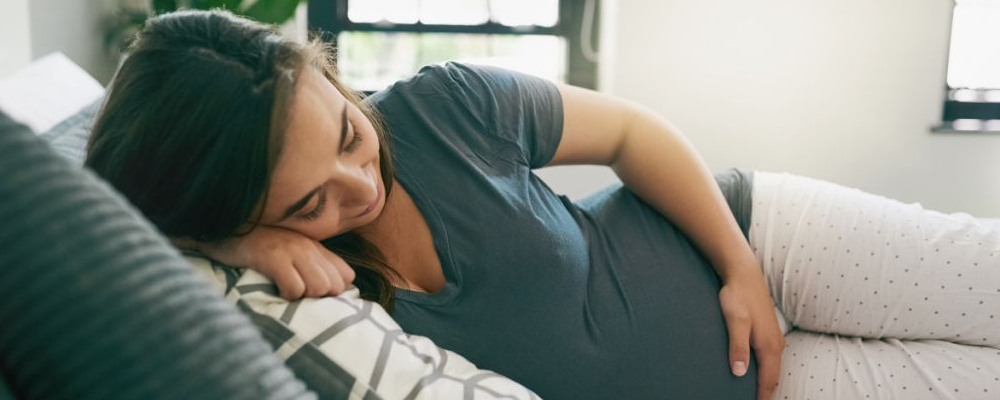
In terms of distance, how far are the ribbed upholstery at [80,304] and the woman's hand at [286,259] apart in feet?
1.09

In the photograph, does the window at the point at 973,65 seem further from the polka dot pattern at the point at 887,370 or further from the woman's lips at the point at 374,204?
the woman's lips at the point at 374,204

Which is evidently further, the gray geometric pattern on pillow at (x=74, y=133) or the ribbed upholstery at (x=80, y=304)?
the gray geometric pattern on pillow at (x=74, y=133)

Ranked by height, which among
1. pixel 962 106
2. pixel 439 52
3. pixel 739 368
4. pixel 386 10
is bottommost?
pixel 739 368

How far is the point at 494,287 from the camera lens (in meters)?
0.86

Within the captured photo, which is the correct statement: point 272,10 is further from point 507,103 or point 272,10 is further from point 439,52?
point 507,103

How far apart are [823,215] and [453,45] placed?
181 cm

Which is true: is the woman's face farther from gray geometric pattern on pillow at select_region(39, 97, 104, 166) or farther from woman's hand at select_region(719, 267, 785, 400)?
woman's hand at select_region(719, 267, 785, 400)

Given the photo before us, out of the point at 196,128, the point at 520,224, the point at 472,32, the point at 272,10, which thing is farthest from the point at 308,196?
the point at 472,32

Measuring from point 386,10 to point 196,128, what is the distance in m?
2.06

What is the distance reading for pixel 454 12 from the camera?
105 inches

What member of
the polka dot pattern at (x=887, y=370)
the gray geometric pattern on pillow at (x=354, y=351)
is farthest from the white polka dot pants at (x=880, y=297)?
the gray geometric pattern on pillow at (x=354, y=351)

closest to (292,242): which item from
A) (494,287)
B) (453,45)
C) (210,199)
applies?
(210,199)

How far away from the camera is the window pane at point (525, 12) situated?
8.71ft

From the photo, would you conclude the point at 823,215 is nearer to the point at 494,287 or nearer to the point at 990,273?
the point at 990,273
